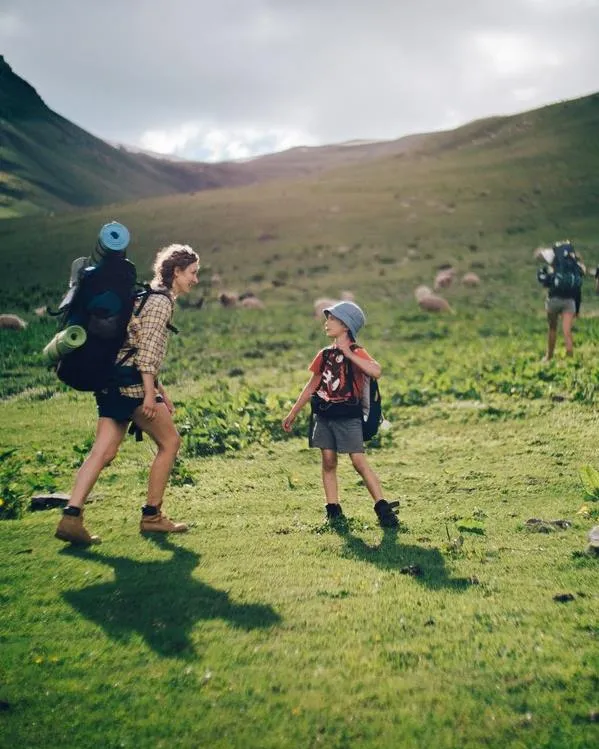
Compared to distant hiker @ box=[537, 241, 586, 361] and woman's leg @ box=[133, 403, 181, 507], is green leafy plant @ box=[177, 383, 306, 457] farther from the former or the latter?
distant hiker @ box=[537, 241, 586, 361]

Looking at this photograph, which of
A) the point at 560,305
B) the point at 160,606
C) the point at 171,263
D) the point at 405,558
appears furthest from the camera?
the point at 560,305

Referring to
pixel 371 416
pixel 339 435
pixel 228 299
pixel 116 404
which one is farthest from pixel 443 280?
pixel 116 404

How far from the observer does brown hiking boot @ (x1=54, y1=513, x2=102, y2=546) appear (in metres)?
6.84

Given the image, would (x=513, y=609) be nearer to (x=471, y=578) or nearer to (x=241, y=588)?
(x=471, y=578)

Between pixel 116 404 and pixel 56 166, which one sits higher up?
pixel 56 166

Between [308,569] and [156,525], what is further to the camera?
[156,525]

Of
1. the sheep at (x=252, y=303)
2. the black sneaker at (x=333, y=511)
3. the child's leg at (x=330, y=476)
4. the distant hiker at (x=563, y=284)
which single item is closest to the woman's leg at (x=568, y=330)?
the distant hiker at (x=563, y=284)

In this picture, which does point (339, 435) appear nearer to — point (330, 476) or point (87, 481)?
point (330, 476)

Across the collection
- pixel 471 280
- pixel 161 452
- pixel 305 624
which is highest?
pixel 471 280

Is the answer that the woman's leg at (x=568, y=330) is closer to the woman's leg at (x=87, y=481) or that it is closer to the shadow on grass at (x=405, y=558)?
the shadow on grass at (x=405, y=558)

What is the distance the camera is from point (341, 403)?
777 cm

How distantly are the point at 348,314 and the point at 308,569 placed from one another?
104 inches

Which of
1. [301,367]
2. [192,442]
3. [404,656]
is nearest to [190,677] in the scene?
[404,656]

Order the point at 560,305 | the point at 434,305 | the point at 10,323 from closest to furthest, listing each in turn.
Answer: the point at 560,305 < the point at 10,323 < the point at 434,305
